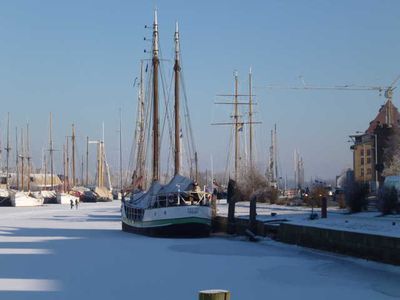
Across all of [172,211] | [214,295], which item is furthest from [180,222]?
[214,295]

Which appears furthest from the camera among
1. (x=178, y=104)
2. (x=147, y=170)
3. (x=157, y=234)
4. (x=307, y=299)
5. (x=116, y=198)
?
(x=116, y=198)

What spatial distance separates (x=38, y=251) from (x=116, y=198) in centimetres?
10247

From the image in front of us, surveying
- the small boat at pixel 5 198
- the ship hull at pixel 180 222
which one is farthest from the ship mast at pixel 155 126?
the small boat at pixel 5 198

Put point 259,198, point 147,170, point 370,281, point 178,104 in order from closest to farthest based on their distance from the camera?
1. point 370,281
2. point 178,104
3. point 147,170
4. point 259,198

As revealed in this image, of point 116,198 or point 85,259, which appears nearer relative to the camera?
point 85,259

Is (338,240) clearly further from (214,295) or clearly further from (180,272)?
(214,295)

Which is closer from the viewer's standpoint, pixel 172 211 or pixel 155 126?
pixel 172 211

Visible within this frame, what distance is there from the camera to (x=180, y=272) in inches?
735

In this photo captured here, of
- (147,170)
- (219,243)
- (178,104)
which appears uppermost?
(178,104)

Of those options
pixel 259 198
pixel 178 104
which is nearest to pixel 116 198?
pixel 259 198

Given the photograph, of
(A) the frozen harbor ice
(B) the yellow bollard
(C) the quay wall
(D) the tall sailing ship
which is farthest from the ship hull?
(B) the yellow bollard

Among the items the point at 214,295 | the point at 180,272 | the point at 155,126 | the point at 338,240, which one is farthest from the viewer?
the point at 155,126

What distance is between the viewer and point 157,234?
3472 cm

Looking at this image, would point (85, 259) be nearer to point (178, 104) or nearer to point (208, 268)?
point (208, 268)
